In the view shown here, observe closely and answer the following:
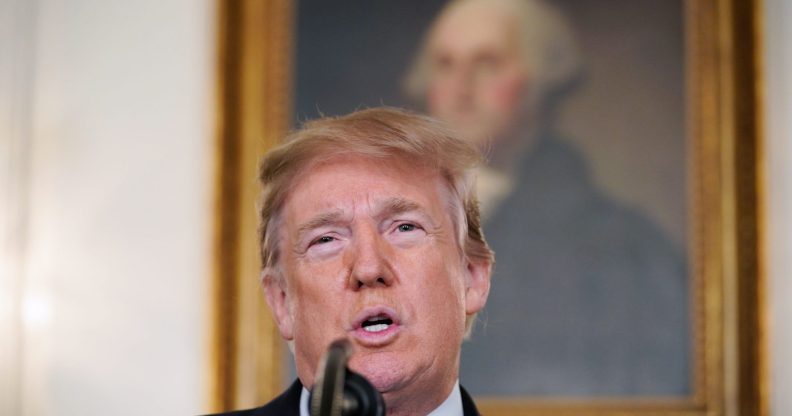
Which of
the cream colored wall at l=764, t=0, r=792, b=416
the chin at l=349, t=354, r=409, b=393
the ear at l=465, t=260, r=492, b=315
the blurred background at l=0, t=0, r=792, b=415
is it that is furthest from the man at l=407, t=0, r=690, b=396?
the chin at l=349, t=354, r=409, b=393

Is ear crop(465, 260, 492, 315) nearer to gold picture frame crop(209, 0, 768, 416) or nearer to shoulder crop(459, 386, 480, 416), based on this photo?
shoulder crop(459, 386, 480, 416)

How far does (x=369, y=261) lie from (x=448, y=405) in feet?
1.21

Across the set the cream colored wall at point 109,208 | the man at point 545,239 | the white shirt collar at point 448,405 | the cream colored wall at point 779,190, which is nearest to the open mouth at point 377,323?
the white shirt collar at point 448,405

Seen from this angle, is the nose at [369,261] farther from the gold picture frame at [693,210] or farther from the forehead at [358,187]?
the gold picture frame at [693,210]

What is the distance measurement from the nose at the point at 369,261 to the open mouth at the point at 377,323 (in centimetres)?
6

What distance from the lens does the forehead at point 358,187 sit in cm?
224

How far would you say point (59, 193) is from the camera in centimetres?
418

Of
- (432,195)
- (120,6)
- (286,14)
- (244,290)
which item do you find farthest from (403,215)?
(120,6)

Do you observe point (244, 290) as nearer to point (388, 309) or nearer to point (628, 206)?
point (628, 206)

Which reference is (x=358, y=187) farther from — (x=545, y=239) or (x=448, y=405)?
(x=545, y=239)

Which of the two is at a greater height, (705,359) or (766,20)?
(766,20)

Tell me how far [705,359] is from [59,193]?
249cm

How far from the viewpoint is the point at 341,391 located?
1.37 meters

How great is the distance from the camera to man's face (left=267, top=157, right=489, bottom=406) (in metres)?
2.12
